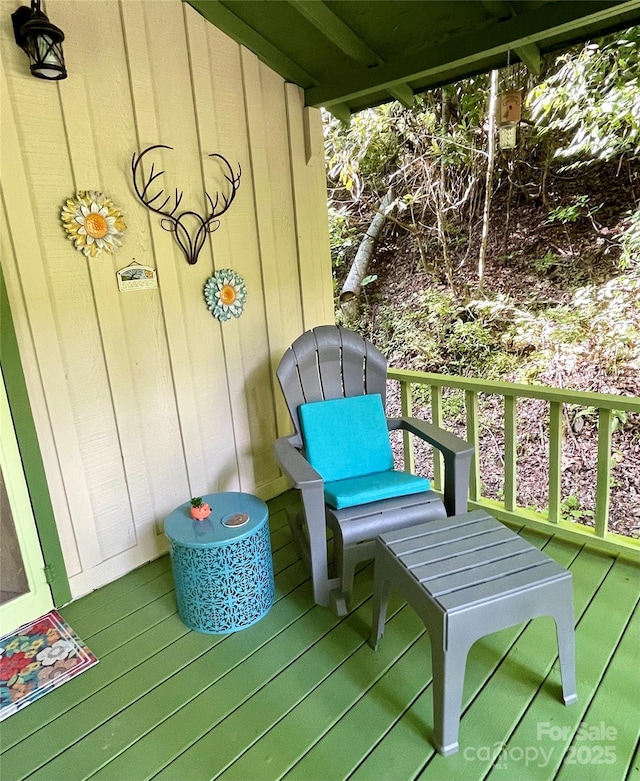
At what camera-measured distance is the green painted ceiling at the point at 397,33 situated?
202cm

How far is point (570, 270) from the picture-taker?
4.90 metres

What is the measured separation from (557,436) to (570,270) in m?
3.22

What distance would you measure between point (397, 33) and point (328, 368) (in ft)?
5.40

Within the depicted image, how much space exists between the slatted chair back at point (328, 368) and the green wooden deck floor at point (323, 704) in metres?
0.99

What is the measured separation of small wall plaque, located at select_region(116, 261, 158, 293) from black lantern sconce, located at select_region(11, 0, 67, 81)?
0.76m

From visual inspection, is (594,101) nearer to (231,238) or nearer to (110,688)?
(231,238)

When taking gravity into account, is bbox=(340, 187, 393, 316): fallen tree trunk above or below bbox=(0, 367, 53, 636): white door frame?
above

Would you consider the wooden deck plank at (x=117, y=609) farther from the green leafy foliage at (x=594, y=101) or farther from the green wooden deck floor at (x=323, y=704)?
the green leafy foliage at (x=594, y=101)

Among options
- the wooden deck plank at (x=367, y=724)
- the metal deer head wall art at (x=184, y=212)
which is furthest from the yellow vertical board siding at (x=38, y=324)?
the wooden deck plank at (x=367, y=724)

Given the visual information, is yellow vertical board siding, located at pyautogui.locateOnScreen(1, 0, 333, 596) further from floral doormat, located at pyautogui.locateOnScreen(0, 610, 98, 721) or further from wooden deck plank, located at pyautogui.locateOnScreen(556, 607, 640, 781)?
wooden deck plank, located at pyautogui.locateOnScreen(556, 607, 640, 781)

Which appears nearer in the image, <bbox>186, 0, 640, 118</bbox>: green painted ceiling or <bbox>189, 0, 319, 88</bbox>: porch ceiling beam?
<bbox>186, 0, 640, 118</bbox>: green painted ceiling

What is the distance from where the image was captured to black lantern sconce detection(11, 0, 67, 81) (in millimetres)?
1708

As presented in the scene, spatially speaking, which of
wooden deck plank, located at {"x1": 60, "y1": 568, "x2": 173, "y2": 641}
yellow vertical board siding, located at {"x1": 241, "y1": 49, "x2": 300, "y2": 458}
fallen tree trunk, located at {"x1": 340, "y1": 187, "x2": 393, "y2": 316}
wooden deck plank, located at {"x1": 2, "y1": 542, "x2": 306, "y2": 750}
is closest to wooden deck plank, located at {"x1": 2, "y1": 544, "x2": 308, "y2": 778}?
wooden deck plank, located at {"x1": 2, "y1": 542, "x2": 306, "y2": 750}

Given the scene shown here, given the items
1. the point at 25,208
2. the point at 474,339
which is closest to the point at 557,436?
the point at 25,208
